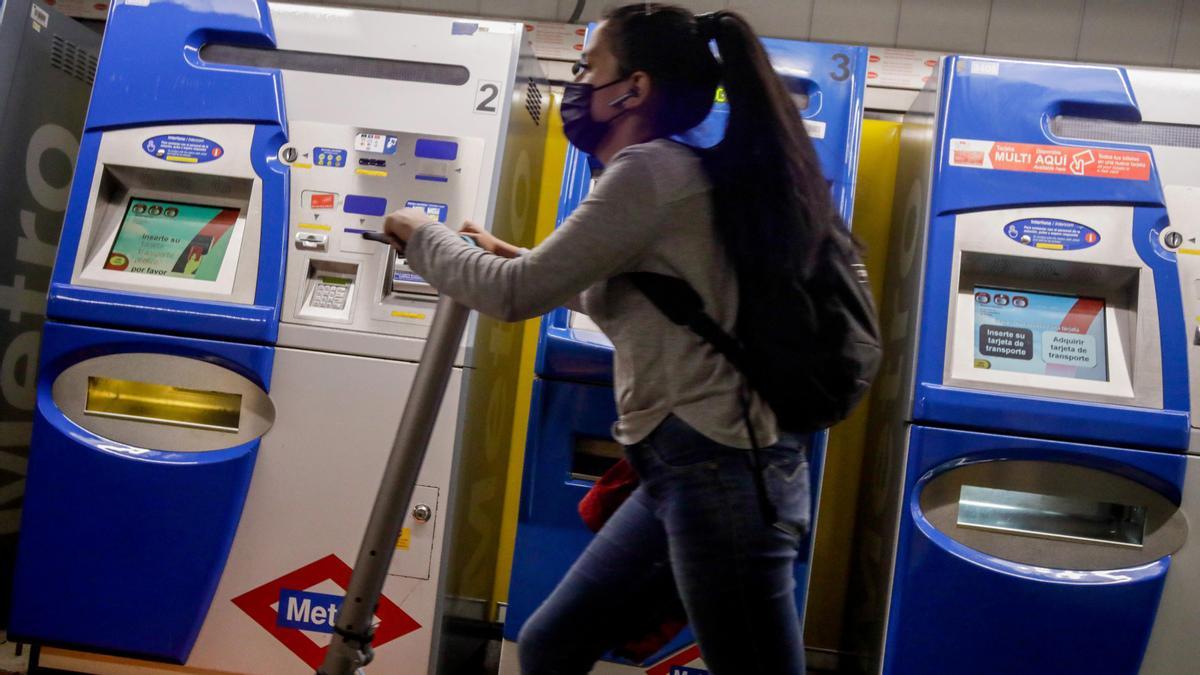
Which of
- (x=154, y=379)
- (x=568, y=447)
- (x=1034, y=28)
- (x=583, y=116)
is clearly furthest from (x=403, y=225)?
(x=1034, y=28)

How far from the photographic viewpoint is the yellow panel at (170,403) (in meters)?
2.14

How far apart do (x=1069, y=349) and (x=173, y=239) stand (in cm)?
216

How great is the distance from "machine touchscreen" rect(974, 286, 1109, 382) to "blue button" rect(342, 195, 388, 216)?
4.71 feet

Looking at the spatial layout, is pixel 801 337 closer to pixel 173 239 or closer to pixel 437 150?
pixel 437 150

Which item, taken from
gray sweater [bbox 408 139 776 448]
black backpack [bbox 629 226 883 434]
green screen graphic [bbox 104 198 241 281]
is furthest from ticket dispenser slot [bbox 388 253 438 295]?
black backpack [bbox 629 226 883 434]

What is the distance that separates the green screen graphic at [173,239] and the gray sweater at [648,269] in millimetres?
1257

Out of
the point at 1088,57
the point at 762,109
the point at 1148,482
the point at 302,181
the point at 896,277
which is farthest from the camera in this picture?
the point at 1088,57

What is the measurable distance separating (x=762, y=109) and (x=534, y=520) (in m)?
1.28

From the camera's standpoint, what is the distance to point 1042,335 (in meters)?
2.05

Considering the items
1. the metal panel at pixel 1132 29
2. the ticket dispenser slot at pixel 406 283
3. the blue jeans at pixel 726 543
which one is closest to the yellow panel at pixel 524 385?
the ticket dispenser slot at pixel 406 283

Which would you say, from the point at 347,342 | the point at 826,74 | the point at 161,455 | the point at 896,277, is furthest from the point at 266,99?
the point at 896,277

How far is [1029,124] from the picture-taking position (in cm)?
210

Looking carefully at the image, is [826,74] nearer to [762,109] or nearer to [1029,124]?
[1029,124]

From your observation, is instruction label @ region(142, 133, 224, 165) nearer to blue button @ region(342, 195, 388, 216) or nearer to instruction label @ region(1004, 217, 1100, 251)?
blue button @ region(342, 195, 388, 216)
